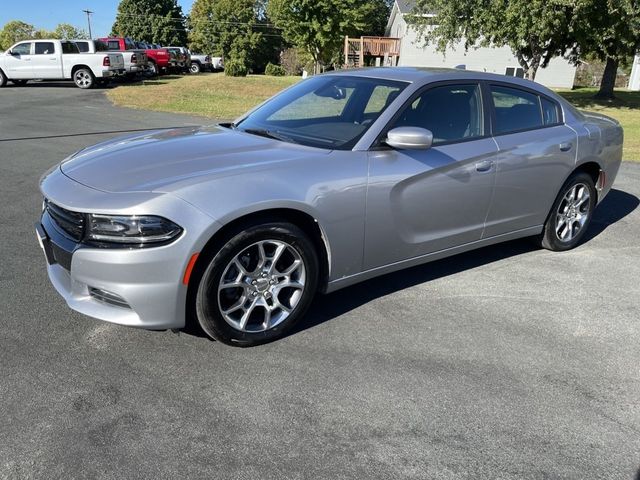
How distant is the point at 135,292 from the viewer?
2.84 m

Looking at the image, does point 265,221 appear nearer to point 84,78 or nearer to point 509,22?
point 509,22

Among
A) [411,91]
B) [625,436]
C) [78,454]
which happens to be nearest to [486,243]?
[411,91]

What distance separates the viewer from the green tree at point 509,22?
1609 cm

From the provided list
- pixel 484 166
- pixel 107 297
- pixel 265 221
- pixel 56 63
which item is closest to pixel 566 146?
pixel 484 166

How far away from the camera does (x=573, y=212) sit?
16.9 feet

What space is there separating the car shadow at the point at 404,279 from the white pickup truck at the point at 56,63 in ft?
65.4

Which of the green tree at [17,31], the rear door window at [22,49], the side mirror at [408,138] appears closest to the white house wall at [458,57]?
the rear door window at [22,49]

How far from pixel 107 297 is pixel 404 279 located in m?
2.37

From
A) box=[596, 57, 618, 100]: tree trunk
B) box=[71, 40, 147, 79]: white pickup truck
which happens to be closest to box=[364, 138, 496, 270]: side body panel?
box=[71, 40, 147, 79]: white pickup truck

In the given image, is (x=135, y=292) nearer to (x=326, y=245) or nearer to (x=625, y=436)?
(x=326, y=245)

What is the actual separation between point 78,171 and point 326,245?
1.59 m

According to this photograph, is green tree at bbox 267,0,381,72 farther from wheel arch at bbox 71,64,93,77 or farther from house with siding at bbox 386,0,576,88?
wheel arch at bbox 71,64,93,77

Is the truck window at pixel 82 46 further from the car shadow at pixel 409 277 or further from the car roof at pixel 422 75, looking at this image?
the car shadow at pixel 409 277

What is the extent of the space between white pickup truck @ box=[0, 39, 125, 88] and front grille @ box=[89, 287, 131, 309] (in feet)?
67.6
